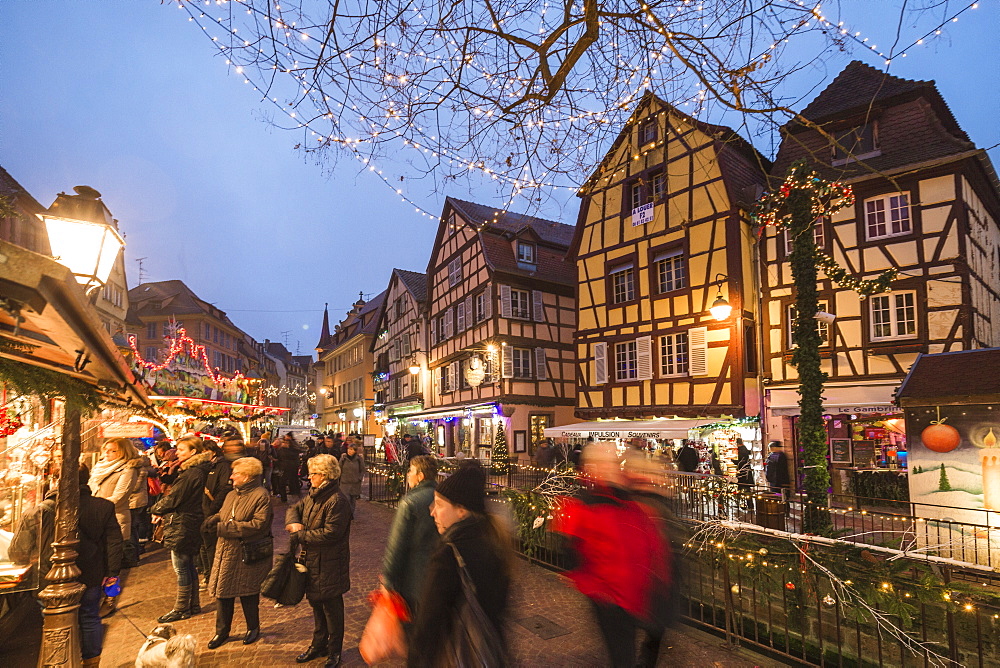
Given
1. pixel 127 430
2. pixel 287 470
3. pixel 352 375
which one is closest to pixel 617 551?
pixel 127 430

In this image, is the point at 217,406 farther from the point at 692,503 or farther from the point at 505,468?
the point at 692,503

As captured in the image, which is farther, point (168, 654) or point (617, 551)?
point (617, 551)

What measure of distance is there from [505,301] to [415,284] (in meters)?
13.2

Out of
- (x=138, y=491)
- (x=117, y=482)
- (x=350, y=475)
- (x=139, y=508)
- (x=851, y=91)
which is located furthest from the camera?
(x=851, y=91)

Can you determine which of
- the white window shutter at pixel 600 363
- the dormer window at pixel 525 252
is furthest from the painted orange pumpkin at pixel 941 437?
the dormer window at pixel 525 252

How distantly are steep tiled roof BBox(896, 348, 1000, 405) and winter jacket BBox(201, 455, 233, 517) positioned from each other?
9.56 meters

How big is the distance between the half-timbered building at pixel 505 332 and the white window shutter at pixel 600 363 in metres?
4.22

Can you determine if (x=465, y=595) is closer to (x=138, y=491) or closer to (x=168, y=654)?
(x=168, y=654)

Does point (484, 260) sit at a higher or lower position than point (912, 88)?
lower

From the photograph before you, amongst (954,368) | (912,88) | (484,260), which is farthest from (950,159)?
(484,260)

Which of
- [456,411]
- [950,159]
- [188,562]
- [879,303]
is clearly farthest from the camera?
[456,411]

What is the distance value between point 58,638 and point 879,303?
1772 centimetres

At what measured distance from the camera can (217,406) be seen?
1628cm

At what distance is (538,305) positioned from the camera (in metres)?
25.9
